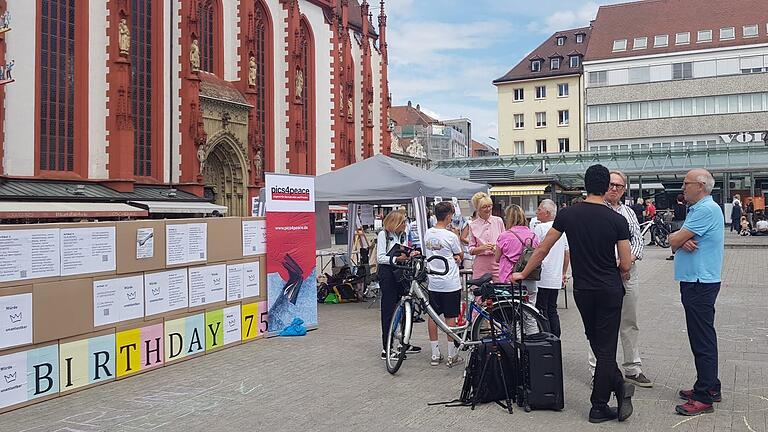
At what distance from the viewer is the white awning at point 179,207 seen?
27250mm

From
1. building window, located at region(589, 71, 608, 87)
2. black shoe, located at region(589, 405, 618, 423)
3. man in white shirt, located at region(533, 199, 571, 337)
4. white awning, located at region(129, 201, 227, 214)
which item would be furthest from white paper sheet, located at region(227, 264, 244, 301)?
building window, located at region(589, 71, 608, 87)

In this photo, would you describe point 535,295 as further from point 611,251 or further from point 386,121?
point 386,121

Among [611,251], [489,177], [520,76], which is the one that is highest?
[520,76]

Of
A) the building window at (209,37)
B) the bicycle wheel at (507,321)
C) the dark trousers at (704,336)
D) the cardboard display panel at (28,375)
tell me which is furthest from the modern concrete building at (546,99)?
the cardboard display panel at (28,375)

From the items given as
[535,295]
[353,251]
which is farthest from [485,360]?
[353,251]

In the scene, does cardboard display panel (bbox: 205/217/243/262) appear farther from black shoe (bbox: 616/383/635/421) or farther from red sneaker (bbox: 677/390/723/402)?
red sneaker (bbox: 677/390/723/402)

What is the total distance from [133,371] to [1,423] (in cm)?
181

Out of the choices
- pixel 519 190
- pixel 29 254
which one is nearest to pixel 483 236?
pixel 29 254

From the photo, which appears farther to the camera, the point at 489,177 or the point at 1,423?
the point at 489,177

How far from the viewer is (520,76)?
227 feet

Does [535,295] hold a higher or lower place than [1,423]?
higher

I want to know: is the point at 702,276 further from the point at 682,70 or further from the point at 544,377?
the point at 682,70

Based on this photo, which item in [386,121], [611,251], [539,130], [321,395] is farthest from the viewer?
[539,130]

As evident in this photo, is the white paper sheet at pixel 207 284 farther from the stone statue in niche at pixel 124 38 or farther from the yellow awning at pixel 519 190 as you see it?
the yellow awning at pixel 519 190
